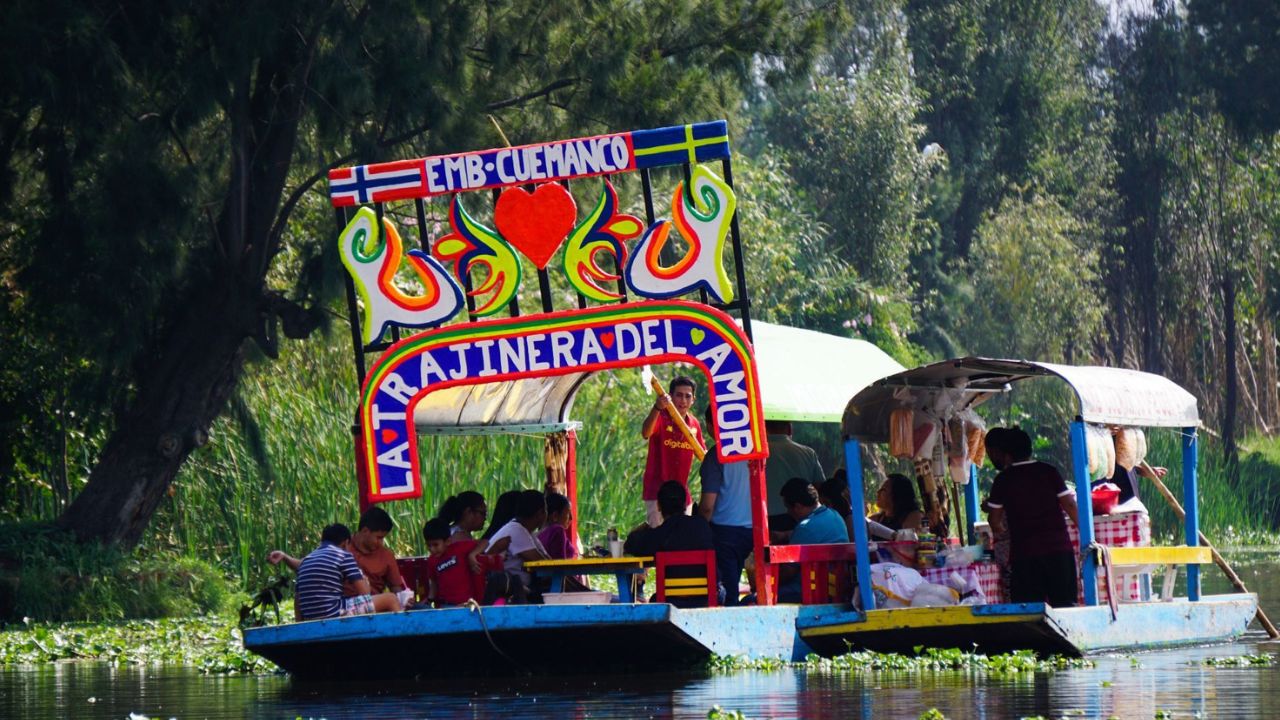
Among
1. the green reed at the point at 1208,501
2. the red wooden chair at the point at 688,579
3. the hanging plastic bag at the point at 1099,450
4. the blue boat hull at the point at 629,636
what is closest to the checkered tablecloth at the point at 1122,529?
the hanging plastic bag at the point at 1099,450

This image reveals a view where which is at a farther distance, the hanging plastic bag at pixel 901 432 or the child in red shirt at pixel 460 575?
the hanging plastic bag at pixel 901 432

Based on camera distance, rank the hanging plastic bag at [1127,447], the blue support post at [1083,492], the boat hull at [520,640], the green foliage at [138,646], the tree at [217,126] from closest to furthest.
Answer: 1. the boat hull at [520,640]
2. the blue support post at [1083,492]
3. the green foliage at [138,646]
4. the hanging plastic bag at [1127,447]
5. the tree at [217,126]

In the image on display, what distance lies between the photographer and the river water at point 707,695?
1107cm

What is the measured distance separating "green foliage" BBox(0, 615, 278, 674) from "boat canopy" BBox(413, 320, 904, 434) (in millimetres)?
2273

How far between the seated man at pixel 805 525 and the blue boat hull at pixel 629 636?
0.42 metres

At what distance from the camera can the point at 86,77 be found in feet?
59.1

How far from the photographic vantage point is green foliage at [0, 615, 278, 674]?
51.3 feet

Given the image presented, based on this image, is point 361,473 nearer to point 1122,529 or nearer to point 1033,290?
point 1122,529

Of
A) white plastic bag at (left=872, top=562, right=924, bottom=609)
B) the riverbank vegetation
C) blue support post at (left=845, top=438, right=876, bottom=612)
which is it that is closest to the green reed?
the riverbank vegetation

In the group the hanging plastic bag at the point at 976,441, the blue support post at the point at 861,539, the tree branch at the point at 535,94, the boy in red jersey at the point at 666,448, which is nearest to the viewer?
the blue support post at the point at 861,539

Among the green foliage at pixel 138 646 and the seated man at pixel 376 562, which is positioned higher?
the seated man at pixel 376 562

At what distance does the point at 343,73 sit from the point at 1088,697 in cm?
930

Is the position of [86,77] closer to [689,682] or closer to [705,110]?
[705,110]

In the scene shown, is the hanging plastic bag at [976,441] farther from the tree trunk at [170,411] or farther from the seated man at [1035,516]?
the tree trunk at [170,411]
